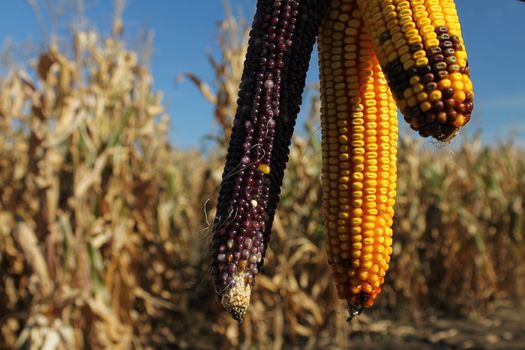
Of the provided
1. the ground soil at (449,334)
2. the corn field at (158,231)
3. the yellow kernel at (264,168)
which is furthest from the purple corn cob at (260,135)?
the ground soil at (449,334)

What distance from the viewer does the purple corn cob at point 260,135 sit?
126cm

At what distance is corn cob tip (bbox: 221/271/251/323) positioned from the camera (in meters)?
1.22

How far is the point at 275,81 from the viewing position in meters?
1.33

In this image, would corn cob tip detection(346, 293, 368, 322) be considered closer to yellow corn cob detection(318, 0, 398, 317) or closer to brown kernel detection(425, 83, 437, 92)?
yellow corn cob detection(318, 0, 398, 317)

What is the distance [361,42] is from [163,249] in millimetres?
7211

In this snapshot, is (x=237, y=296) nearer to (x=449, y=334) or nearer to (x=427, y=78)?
(x=427, y=78)

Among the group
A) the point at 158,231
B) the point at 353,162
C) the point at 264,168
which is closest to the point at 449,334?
the point at 158,231

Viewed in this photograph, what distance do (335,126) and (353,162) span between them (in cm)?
11

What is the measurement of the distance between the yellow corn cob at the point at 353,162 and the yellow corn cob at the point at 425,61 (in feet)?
0.37

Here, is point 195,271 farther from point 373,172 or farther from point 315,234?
point 373,172

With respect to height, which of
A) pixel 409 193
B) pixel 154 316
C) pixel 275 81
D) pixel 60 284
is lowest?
pixel 154 316

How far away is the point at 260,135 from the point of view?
132 centimetres

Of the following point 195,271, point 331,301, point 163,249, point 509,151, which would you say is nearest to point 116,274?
point 163,249

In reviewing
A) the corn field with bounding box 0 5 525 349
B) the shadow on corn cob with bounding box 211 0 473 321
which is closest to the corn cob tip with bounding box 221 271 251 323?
the shadow on corn cob with bounding box 211 0 473 321
